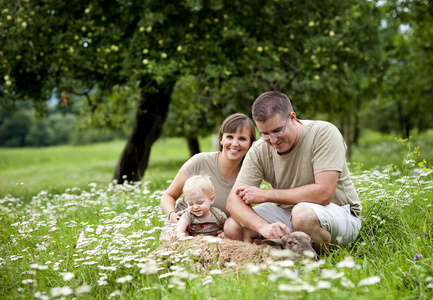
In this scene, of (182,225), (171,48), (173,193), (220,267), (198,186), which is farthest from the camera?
(171,48)

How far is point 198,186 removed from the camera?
12.8ft

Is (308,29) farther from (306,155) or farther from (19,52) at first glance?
(19,52)

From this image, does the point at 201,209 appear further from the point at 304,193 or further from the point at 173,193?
the point at 304,193

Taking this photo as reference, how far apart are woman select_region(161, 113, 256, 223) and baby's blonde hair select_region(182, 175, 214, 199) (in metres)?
0.28

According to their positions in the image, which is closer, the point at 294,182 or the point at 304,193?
the point at 304,193

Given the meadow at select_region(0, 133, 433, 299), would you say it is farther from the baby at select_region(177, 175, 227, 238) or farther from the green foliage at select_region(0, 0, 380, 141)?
the green foliage at select_region(0, 0, 380, 141)

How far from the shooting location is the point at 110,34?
6.87 metres

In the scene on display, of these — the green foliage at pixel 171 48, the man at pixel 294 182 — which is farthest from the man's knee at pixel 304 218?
the green foliage at pixel 171 48

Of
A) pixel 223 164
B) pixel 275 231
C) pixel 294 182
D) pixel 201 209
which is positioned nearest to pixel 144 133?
pixel 223 164

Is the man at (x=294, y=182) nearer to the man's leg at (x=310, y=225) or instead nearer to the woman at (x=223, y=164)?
the man's leg at (x=310, y=225)

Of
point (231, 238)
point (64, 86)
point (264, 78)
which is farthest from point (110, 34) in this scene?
point (231, 238)

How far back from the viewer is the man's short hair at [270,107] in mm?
3428

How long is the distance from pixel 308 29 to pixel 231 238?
18.0 feet

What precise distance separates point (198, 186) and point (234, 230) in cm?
58
